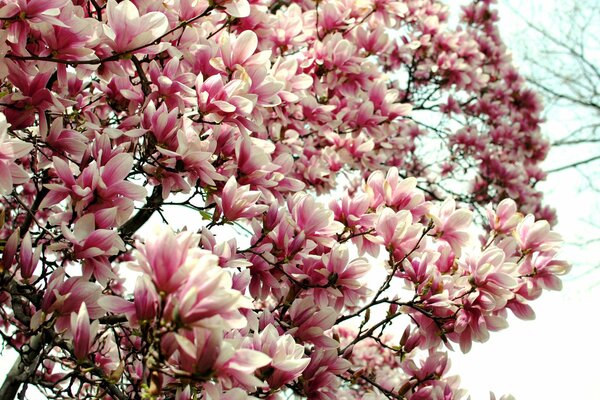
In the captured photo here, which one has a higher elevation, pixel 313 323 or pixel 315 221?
pixel 315 221

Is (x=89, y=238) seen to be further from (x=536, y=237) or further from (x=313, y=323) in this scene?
(x=536, y=237)

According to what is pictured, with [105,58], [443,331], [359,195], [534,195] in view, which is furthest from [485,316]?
[534,195]

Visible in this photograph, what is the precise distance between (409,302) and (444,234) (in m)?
0.26

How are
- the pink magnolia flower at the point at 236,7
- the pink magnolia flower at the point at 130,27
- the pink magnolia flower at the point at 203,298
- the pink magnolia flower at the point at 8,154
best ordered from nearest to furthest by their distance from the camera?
1. the pink magnolia flower at the point at 203,298
2. the pink magnolia flower at the point at 8,154
3. the pink magnolia flower at the point at 130,27
4. the pink magnolia flower at the point at 236,7

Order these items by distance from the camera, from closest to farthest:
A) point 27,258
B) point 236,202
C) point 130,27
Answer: point 27,258
point 130,27
point 236,202

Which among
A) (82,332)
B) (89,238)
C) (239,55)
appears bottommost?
(82,332)

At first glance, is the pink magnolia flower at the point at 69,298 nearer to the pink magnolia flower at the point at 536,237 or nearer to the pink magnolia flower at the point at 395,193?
the pink magnolia flower at the point at 395,193

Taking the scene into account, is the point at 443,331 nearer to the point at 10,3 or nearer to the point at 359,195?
the point at 359,195

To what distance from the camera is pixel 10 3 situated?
1279 millimetres

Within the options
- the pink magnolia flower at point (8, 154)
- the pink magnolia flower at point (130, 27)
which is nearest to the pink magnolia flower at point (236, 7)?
the pink magnolia flower at point (130, 27)

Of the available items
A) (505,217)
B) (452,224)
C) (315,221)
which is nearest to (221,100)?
(315,221)

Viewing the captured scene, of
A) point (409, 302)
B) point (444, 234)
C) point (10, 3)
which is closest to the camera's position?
point (10, 3)

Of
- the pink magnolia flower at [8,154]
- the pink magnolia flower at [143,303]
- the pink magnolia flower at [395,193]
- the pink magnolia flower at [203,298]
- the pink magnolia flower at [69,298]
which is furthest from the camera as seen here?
the pink magnolia flower at [395,193]

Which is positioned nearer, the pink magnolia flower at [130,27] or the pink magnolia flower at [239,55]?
the pink magnolia flower at [130,27]
